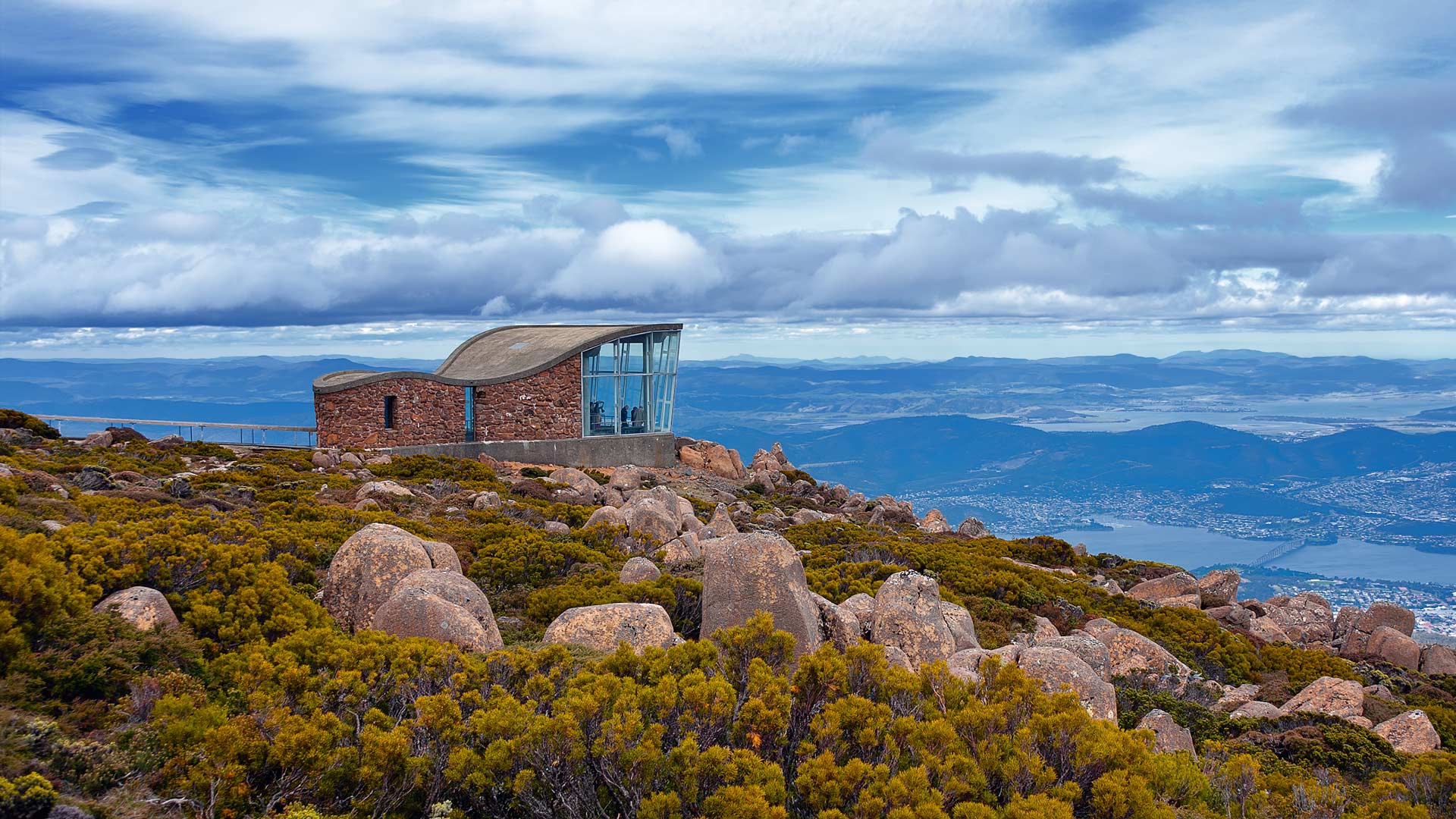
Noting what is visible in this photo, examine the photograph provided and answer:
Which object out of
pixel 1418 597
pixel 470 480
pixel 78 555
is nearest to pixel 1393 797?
pixel 78 555

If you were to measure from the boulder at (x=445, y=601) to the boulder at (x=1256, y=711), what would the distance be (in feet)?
34.0

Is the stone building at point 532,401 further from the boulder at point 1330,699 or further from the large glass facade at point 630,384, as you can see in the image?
the boulder at point 1330,699

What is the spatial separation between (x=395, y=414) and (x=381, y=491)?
44.8 ft

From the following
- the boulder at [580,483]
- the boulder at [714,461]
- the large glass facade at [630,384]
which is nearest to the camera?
the boulder at [580,483]

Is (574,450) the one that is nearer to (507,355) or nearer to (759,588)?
(507,355)

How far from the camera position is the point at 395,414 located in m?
35.3

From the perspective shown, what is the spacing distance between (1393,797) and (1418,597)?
154 meters

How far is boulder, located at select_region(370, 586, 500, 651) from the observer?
383 inches

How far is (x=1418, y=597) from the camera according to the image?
13075 centimetres

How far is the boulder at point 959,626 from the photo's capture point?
1280 centimetres

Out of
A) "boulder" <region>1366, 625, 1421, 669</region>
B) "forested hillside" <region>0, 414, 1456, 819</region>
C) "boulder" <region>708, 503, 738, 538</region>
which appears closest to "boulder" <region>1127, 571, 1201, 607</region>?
"boulder" <region>1366, 625, 1421, 669</region>

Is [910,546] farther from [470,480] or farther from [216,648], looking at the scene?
[216,648]

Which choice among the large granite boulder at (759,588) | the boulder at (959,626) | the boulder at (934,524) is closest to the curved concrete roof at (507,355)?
the boulder at (934,524)

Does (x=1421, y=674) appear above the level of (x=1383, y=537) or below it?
above
